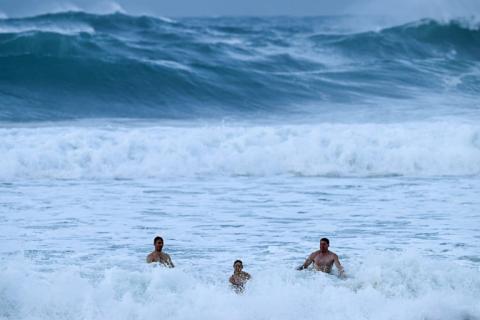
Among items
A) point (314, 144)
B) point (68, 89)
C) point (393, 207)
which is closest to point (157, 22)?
point (68, 89)

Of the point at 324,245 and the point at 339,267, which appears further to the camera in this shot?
the point at 324,245

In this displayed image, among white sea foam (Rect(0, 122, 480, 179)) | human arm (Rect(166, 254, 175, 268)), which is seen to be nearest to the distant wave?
white sea foam (Rect(0, 122, 480, 179))

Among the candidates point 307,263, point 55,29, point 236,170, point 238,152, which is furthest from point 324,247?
point 55,29

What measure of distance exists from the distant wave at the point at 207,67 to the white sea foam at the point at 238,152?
400cm

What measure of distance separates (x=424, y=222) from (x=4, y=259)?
568 centimetres

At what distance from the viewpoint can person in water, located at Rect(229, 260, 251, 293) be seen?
9.28 metres

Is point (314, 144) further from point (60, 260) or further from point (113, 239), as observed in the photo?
point (60, 260)

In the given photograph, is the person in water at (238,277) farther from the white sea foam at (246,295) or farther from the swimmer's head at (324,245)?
the swimmer's head at (324,245)

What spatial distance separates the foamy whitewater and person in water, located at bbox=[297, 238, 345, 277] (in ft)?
0.55

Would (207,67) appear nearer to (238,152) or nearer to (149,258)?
(238,152)

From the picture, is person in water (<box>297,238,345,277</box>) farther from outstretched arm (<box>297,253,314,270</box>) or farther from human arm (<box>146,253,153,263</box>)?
human arm (<box>146,253,153,263</box>)

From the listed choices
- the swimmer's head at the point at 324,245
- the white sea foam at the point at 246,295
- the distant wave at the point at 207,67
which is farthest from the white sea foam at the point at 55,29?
the white sea foam at the point at 246,295

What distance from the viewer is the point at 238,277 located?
31.0 ft

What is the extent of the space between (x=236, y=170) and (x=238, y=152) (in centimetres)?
74
